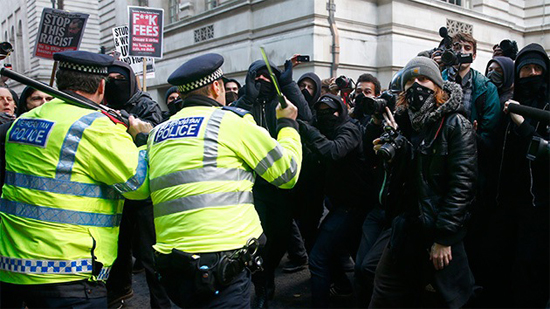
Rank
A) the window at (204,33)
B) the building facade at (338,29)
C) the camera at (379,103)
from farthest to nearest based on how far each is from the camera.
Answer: the window at (204,33) < the building facade at (338,29) < the camera at (379,103)

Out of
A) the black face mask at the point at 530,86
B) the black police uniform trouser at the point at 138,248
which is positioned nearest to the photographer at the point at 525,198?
the black face mask at the point at 530,86

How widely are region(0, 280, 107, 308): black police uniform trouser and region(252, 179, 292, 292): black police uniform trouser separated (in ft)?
6.60

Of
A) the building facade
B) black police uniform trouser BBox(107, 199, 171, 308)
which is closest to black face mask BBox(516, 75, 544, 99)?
black police uniform trouser BBox(107, 199, 171, 308)

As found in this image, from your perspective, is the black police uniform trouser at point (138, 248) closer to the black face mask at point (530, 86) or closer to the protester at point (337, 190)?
the protester at point (337, 190)

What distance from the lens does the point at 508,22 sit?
56.8 ft

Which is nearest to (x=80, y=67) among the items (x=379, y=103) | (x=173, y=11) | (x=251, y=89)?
(x=251, y=89)

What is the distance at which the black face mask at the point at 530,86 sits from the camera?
353cm

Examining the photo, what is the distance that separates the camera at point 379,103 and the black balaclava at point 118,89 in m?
2.24

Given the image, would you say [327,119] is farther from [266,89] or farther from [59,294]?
[59,294]

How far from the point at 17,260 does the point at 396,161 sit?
2450 millimetres

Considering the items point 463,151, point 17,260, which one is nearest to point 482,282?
point 463,151

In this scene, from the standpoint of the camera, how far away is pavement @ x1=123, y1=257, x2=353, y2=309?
4510mm

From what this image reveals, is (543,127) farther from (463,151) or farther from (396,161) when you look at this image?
(396,161)

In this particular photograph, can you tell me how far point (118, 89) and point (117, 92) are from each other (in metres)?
0.03
